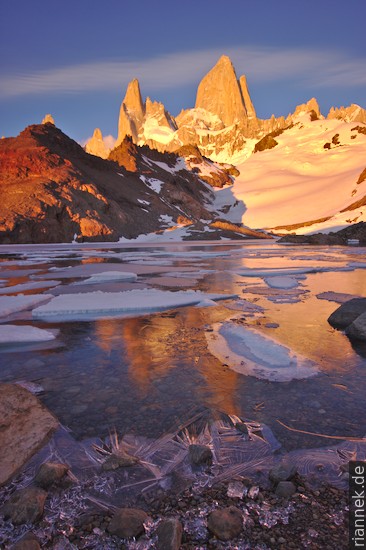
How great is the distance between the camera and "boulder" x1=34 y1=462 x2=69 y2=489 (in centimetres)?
253

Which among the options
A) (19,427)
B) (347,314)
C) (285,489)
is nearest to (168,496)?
(285,489)

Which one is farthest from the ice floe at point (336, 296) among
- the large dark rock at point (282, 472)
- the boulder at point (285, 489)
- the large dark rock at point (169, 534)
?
the large dark rock at point (169, 534)

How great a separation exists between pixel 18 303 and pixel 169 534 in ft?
26.0

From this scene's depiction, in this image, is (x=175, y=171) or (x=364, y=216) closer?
(x=364, y=216)

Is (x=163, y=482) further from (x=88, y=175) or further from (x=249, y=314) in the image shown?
(x=88, y=175)

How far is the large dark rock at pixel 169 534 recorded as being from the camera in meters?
1.98

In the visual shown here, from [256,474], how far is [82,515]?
126cm

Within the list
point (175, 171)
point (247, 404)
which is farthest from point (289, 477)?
point (175, 171)

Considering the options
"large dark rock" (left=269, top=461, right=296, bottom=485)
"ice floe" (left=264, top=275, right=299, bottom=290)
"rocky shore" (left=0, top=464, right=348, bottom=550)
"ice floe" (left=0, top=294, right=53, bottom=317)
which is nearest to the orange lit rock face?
"ice floe" (left=0, top=294, right=53, bottom=317)

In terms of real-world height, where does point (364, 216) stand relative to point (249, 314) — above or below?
above

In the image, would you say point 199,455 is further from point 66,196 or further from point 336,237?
point 336,237

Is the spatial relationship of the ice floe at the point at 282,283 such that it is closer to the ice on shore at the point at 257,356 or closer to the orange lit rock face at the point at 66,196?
the ice on shore at the point at 257,356

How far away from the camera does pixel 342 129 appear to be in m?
140

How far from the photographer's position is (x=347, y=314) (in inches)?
272
